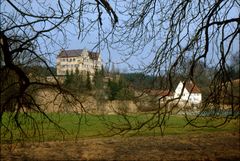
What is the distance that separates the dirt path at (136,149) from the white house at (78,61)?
6753 millimetres

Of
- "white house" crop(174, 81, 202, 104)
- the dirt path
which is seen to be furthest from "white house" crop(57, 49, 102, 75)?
the dirt path

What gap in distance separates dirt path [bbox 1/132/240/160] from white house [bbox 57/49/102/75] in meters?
6.75

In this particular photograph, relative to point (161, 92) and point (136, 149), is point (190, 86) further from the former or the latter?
point (136, 149)

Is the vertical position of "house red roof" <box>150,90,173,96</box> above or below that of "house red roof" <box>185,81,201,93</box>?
below

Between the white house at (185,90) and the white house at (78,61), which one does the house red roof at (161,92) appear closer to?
the white house at (185,90)

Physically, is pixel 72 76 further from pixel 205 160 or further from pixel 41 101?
pixel 205 160

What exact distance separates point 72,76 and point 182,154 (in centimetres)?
930

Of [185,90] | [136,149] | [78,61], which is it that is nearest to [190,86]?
[185,90]

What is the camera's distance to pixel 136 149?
19.2 m

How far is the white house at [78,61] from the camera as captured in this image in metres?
8.52

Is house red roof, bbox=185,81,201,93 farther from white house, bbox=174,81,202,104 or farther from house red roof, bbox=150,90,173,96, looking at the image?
house red roof, bbox=150,90,173,96

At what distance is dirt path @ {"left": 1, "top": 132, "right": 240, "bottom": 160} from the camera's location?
17.0m

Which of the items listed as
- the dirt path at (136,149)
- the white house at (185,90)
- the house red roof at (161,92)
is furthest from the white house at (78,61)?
the dirt path at (136,149)

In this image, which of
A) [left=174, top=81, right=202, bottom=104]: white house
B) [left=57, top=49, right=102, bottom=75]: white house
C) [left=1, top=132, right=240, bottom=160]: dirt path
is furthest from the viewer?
[left=1, top=132, right=240, bottom=160]: dirt path
